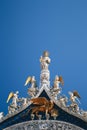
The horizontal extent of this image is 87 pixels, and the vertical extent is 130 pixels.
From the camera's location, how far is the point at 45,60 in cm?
1689

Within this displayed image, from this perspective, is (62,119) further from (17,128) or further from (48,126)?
(17,128)

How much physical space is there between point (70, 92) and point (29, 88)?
1.63m

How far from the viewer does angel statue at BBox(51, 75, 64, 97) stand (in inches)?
609

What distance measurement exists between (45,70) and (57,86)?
1147mm

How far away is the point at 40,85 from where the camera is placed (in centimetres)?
1593

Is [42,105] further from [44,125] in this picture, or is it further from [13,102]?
[13,102]

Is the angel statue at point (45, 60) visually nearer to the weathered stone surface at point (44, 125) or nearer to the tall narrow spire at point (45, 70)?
the tall narrow spire at point (45, 70)

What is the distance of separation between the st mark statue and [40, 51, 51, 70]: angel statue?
1.06 m

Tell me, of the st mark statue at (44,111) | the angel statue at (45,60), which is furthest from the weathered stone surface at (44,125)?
the angel statue at (45,60)

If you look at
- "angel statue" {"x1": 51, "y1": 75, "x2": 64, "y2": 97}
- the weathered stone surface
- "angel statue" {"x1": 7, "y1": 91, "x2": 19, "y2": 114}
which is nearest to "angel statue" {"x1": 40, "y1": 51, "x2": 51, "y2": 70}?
"angel statue" {"x1": 51, "y1": 75, "x2": 64, "y2": 97}

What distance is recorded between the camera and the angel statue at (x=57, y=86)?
15.5 metres

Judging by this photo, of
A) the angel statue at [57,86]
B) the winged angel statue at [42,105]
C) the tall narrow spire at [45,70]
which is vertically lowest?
the winged angel statue at [42,105]

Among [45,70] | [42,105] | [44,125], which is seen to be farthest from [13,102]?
[45,70]

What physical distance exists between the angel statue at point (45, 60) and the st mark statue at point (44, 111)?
1063 millimetres
